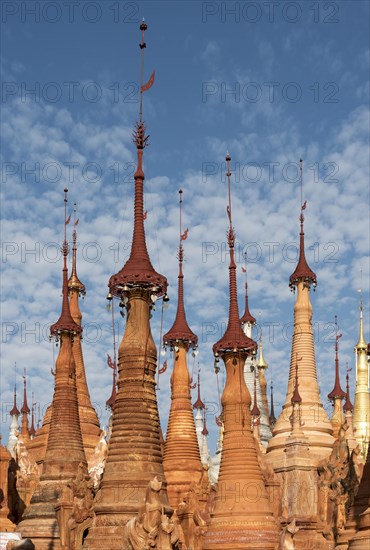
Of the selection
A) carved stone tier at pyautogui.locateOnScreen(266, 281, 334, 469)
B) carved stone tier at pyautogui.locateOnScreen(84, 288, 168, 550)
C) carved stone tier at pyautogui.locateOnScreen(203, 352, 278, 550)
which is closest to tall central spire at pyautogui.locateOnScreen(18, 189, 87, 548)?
carved stone tier at pyautogui.locateOnScreen(203, 352, 278, 550)

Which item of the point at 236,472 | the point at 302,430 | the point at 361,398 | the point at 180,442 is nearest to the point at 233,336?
the point at 236,472

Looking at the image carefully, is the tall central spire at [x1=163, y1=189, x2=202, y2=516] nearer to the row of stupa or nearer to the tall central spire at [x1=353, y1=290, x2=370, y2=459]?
the row of stupa

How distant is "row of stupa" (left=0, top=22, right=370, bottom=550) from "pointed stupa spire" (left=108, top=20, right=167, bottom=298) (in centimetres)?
5

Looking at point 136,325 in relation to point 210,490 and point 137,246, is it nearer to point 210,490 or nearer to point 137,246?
point 137,246

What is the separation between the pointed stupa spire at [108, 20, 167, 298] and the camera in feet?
93.5

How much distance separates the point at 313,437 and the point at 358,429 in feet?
70.2

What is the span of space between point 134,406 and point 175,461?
1455cm

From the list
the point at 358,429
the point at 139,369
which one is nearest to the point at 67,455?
the point at 139,369

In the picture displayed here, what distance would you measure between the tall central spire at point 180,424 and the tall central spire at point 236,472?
7.84 m

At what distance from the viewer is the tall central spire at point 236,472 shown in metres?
29.9

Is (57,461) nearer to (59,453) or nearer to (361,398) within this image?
(59,453)

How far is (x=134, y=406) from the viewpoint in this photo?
90.3 feet

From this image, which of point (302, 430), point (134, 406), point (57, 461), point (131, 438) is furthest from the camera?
point (302, 430)

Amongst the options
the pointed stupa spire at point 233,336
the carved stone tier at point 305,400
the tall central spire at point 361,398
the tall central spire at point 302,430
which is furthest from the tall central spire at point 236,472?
the tall central spire at point 361,398
